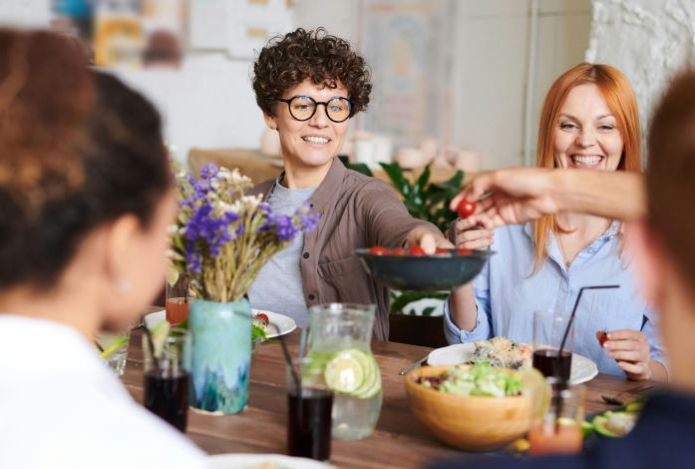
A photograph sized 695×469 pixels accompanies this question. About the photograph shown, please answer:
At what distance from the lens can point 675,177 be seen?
0.70m

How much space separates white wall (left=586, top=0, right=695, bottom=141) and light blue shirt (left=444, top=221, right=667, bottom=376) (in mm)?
1800

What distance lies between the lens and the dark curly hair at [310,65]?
8.35 ft

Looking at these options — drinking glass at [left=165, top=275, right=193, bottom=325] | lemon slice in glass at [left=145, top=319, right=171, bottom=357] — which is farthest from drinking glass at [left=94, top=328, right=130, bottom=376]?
lemon slice in glass at [left=145, top=319, right=171, bottom=357]

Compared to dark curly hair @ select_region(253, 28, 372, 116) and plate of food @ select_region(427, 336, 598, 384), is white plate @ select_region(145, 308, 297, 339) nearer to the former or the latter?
plate of food @ select_region(427, 336, 598, 384)

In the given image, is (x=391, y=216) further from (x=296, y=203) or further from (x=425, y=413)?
(x=425, y=413)

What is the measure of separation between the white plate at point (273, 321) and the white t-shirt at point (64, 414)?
122 cm

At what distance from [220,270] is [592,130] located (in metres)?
1.17

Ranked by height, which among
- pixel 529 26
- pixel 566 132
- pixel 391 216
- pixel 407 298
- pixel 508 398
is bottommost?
pixel 407 298

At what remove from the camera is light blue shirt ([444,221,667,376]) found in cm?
221

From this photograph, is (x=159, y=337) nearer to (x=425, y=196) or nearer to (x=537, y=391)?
(x=537, y=391)

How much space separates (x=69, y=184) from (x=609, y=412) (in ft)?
3.34

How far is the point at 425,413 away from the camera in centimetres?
144

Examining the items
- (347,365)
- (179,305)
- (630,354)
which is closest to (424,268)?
(347,365)

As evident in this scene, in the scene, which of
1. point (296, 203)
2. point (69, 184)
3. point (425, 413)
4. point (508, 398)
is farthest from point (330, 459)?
point (296, 203)
